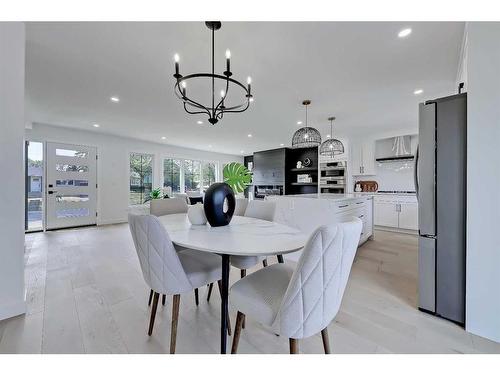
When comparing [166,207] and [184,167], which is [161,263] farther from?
[184,167]

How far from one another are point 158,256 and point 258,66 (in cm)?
216

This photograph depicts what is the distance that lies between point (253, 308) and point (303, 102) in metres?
3.11

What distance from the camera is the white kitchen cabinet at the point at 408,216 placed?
4.62 m

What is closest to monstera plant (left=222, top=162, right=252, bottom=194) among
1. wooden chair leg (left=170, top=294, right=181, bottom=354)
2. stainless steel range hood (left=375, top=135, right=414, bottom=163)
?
wooden chair leg (left=170, top=294, right=181, bottom=354)

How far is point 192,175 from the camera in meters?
7.94

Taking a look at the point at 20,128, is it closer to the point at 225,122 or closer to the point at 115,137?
the point at 225,122

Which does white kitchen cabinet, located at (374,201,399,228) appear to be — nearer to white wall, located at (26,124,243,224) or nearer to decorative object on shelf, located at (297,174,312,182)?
decorative object on shelf, located at (297,174,312,182)

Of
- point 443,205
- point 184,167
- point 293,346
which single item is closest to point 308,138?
point 443,205

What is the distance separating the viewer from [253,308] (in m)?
1.09

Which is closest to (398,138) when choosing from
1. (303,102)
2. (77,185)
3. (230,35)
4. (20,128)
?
(303,102)

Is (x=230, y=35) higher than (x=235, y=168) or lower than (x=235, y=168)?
higher

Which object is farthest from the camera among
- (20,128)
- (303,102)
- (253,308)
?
(303,102)
